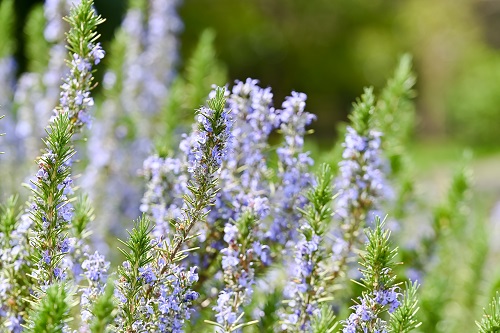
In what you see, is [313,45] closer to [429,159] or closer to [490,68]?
[490,68]

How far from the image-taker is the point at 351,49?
58.0 feet

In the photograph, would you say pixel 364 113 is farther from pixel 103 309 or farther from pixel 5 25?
pixel 5 25

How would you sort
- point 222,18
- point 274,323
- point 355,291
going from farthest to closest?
point 222,18, point 355,291, point 274,323

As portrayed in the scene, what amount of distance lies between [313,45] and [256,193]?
1620 cm

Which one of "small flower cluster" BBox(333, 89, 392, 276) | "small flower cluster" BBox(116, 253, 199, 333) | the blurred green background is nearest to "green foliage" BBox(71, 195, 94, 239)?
"small flower cluster" BBox(116, 253, 199, 333)

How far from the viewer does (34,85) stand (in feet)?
11.5

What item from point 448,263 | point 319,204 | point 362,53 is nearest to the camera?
point 319,204

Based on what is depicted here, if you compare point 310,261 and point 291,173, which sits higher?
point 291,173

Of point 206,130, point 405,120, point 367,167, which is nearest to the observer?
point 206,130

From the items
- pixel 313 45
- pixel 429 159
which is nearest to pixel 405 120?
pixel 429 159

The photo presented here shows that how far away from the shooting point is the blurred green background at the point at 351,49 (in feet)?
50.5

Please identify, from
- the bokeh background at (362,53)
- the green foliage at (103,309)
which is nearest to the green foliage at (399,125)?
the green foliage at (103,309)

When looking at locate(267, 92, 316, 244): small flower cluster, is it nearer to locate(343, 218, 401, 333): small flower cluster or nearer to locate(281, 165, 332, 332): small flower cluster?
locate(281, 165, 332, 332): small flower cluster

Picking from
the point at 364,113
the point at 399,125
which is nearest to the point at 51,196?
the point at 364,113
